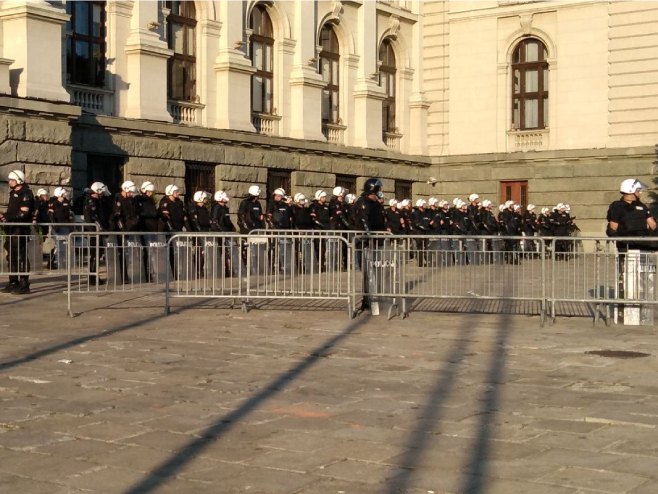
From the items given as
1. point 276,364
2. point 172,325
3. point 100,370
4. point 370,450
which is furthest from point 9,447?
point 172,325

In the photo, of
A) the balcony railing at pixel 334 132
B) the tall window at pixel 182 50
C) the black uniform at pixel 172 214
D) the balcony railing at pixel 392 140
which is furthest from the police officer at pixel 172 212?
the balcony railing at pixel 392 140

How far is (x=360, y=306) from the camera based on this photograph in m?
15.2

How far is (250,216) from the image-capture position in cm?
2430

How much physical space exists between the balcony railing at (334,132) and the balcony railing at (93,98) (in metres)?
9.99

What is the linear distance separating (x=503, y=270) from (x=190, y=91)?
16.6 meters

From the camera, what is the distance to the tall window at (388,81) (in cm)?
3832

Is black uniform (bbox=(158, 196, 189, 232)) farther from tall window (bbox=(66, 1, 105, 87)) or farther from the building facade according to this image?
tall window (bbox=(66, 1, 105, 87))

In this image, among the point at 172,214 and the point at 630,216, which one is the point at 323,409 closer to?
the point at 630,216

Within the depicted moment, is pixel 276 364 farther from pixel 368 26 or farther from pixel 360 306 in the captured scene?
pixel 368 26

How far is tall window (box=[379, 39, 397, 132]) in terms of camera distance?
1509 inches

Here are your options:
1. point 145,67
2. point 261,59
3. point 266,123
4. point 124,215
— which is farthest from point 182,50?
point 124,215

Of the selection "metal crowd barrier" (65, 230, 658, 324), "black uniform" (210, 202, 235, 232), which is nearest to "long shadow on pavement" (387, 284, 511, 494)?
"metal crowd barrier" (65, 230, 658, 324)

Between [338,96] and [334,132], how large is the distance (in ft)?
4.48

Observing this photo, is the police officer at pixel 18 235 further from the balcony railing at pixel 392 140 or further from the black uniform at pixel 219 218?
the balcony railing at pixel 392 140
